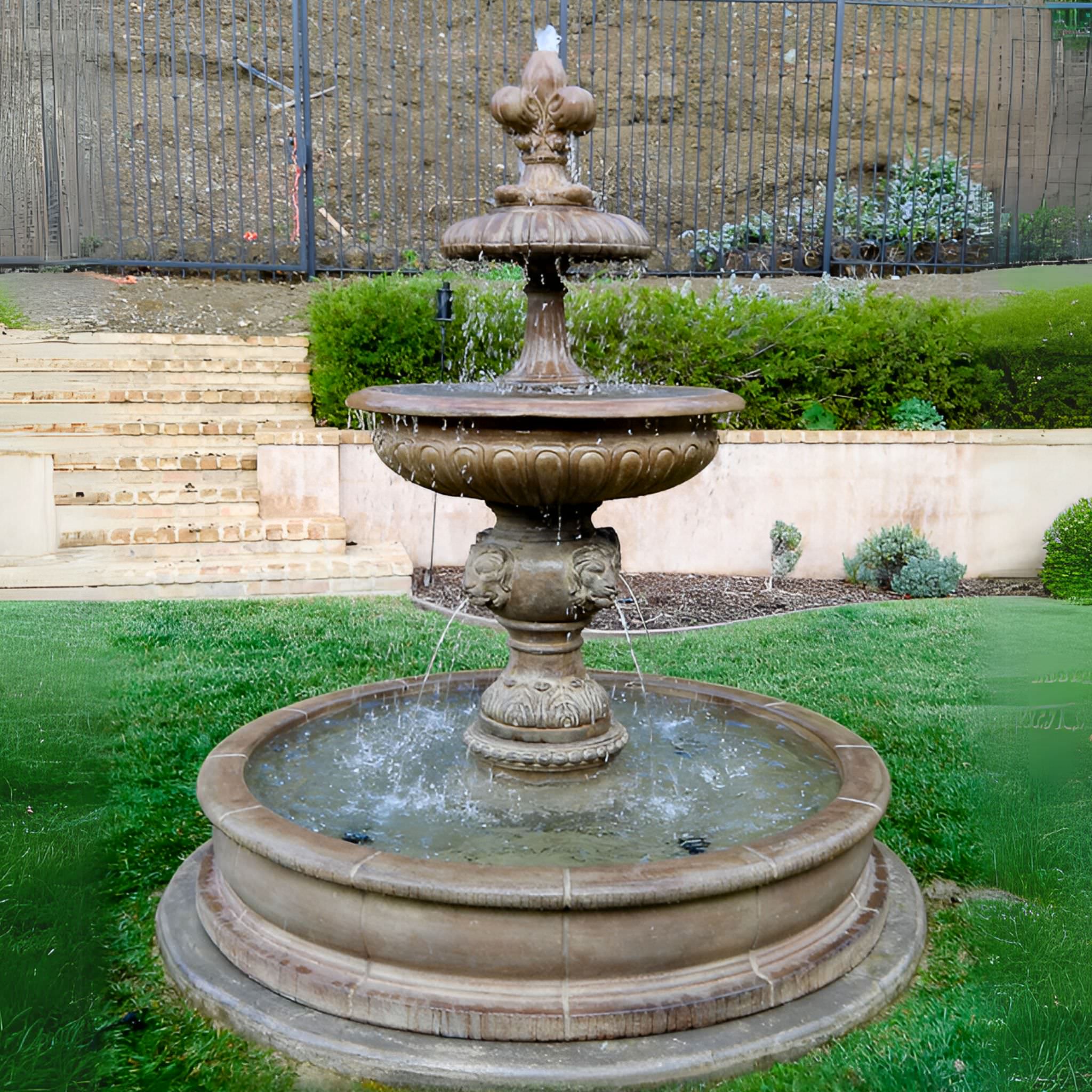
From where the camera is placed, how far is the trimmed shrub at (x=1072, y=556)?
8344 mm

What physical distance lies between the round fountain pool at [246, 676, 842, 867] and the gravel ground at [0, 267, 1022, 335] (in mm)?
7106

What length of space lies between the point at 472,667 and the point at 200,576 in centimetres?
→ 233

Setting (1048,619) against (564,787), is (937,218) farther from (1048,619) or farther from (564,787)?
(564,787)

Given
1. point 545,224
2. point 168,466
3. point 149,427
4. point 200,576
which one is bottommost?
point 200,576

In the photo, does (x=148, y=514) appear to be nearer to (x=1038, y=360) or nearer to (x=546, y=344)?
(x=546, y=344)

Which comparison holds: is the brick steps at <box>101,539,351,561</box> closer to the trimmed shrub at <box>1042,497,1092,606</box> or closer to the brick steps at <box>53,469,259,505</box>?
the brick steps at <box>53,469,259,505</box>

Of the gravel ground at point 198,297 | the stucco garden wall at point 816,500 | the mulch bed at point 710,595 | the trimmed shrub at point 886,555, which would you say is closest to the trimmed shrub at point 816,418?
the stucco garden wall at point 816,500

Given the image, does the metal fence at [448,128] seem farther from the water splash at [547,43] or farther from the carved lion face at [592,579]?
the carved lion face at [592,579]

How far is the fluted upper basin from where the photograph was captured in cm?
356

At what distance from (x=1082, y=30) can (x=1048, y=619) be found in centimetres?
772

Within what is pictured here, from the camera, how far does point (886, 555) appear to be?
339 inches

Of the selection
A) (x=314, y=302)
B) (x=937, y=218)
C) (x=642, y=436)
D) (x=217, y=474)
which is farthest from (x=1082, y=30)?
(x=642, y=436)

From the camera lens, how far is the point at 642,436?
369 cm

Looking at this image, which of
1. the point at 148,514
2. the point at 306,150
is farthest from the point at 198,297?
the point at 148,514
